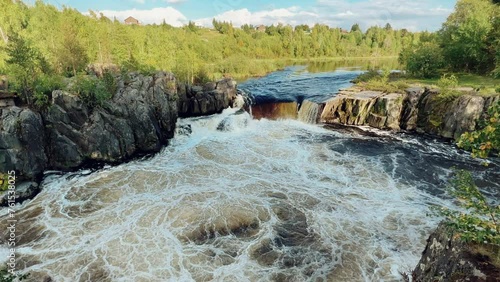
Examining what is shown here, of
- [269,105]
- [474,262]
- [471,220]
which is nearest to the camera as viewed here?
[471,220]

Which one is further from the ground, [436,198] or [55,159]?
[55,159]

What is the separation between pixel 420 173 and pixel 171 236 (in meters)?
16.9

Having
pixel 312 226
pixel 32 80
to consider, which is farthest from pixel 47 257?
pixel 32 80

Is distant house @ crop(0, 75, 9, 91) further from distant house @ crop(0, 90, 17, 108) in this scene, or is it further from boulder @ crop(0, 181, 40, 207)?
boulder @ crop(0, 181, 40, 207)

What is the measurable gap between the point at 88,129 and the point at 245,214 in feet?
44.9

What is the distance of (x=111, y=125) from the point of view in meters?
21.3

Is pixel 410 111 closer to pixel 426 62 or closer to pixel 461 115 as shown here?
pixel 461 115

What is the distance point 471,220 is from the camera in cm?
559

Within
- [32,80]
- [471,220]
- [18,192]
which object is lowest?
[18,192]

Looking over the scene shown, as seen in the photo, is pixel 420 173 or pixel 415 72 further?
pixel 415 72

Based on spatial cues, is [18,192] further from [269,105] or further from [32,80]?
[269,105]

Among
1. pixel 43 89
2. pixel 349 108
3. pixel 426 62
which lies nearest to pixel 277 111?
pixel 349 108

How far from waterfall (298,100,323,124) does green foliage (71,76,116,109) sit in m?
19.6

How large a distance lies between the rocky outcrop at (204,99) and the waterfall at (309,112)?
8.51 m
